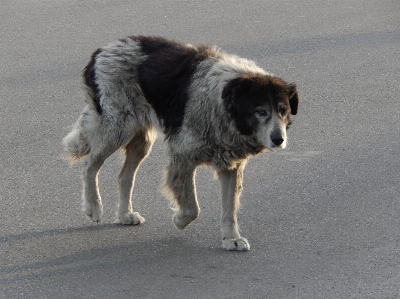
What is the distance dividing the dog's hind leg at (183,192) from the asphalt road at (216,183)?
0.65ft

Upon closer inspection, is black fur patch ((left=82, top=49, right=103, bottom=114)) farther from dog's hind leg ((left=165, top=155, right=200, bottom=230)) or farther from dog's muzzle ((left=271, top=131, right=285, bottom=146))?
dog's muzzle ((left=271, top=131, right=285, bottom=146))

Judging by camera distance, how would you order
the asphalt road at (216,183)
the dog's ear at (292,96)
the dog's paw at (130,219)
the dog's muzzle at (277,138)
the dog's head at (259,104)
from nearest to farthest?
the asphalt road at (216,183) → the dog's muzzle at (277,138) → the dog's head at (259,104) → the dog's ear at (292,96) → the dog's paw at (130,219)

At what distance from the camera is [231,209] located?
6668mm

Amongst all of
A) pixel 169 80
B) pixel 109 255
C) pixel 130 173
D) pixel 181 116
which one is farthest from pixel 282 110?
pixel 109 255

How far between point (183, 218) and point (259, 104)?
1036 millimetres

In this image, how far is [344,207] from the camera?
7266mm

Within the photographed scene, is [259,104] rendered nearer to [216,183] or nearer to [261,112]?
[261,112]

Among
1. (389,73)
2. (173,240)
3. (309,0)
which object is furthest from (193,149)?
(309,0)

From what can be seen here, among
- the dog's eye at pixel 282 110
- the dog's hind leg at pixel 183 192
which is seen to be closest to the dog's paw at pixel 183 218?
the dog's hind leg at pixel 183 192

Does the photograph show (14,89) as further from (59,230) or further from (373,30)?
(373,30)

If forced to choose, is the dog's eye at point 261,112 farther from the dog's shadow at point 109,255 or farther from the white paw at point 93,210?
the white paw at point 93,210

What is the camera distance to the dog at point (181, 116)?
20.9 feet

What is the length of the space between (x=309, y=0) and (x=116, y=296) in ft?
27.3

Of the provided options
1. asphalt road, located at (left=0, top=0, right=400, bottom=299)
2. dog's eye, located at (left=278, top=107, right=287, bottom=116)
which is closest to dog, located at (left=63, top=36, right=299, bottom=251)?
dog's eye, located at (left=278, top=107, right=287, bottom=116)
